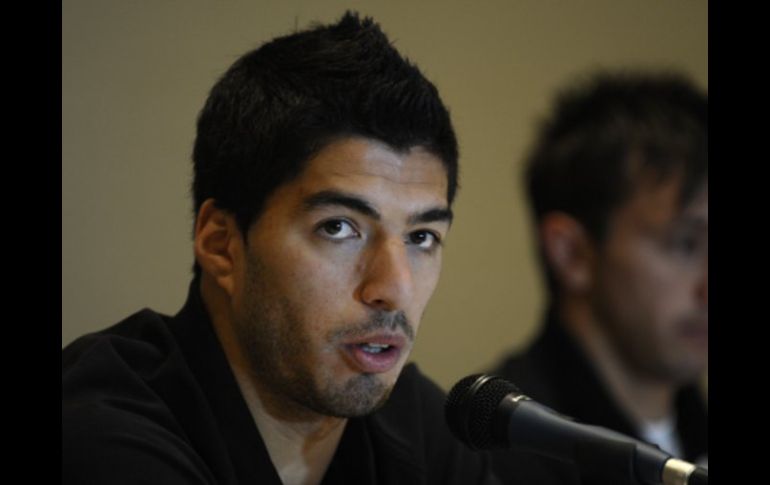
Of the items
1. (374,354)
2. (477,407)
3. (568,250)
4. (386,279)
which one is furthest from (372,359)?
(568,250)

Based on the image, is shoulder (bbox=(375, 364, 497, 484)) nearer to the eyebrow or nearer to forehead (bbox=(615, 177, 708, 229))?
the eyebrow

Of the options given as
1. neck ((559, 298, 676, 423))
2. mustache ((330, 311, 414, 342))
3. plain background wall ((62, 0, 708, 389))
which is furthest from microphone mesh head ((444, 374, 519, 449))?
neck ((559, 298, 676, 423))

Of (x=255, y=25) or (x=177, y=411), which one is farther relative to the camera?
(x=255, y=25)

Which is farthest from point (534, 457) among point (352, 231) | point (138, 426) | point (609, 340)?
point (138, 426)

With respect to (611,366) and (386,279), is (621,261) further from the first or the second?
(386,279)

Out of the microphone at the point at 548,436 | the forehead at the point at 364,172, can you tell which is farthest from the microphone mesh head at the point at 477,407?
the forehead at the point at 364,172

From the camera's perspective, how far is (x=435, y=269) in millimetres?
1286

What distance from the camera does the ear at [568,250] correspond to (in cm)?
174

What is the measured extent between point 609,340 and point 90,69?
38.8 inches

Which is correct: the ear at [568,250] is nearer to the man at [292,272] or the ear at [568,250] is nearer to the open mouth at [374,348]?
the man at [292,272]

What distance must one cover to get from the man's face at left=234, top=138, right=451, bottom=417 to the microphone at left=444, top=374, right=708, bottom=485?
180 mm

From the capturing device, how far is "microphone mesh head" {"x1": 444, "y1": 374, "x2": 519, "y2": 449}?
1.01 metres
